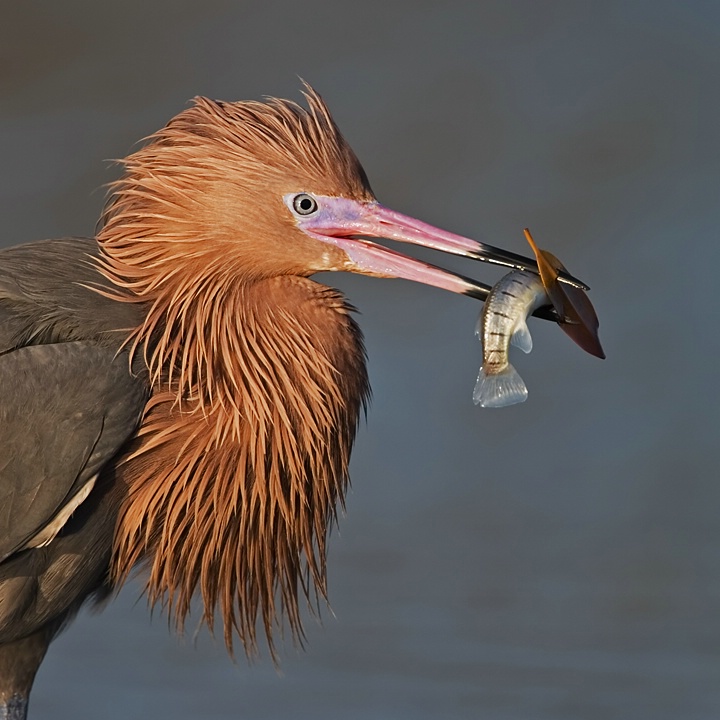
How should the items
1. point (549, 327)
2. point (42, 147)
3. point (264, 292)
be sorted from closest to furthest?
point (264, 292) < point (549, 327) < point (42, 147)

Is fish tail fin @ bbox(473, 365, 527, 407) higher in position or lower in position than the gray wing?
higher

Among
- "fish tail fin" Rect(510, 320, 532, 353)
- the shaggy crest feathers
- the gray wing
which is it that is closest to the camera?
the gray wing

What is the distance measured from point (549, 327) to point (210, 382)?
145 inches

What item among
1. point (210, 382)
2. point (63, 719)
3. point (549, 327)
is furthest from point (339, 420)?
point (549, 327)

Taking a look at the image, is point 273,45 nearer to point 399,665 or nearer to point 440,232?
point 399,665

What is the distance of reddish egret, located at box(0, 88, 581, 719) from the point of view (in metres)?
3.73

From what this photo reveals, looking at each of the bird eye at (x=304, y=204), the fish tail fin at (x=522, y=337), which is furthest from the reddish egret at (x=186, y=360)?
the fish tail fin at (x=522, y=337)

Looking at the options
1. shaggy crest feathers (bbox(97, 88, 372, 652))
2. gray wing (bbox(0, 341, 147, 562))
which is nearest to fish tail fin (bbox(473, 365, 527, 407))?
shaggy crest feathers (bbox(97, 88, 372, 652))

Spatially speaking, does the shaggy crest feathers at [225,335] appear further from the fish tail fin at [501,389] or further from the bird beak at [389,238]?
the fish tail fin at [501,389]

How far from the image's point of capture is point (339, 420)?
4113mm

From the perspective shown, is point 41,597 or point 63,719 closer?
point 41,597

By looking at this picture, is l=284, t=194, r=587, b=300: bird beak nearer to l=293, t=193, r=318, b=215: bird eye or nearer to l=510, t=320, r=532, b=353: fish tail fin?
l=293, t=193, r=318, b=215: bird eye

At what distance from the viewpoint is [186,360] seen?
3902mm

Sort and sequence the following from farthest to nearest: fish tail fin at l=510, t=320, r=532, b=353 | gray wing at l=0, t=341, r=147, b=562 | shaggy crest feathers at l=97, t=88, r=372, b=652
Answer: shaggy crest feathers at l=97, t=88, r=372, b=652, fish tail fin at l=510, t=320, r=532, b=353, gray wing at l=0, t=341, r=147, b=562
